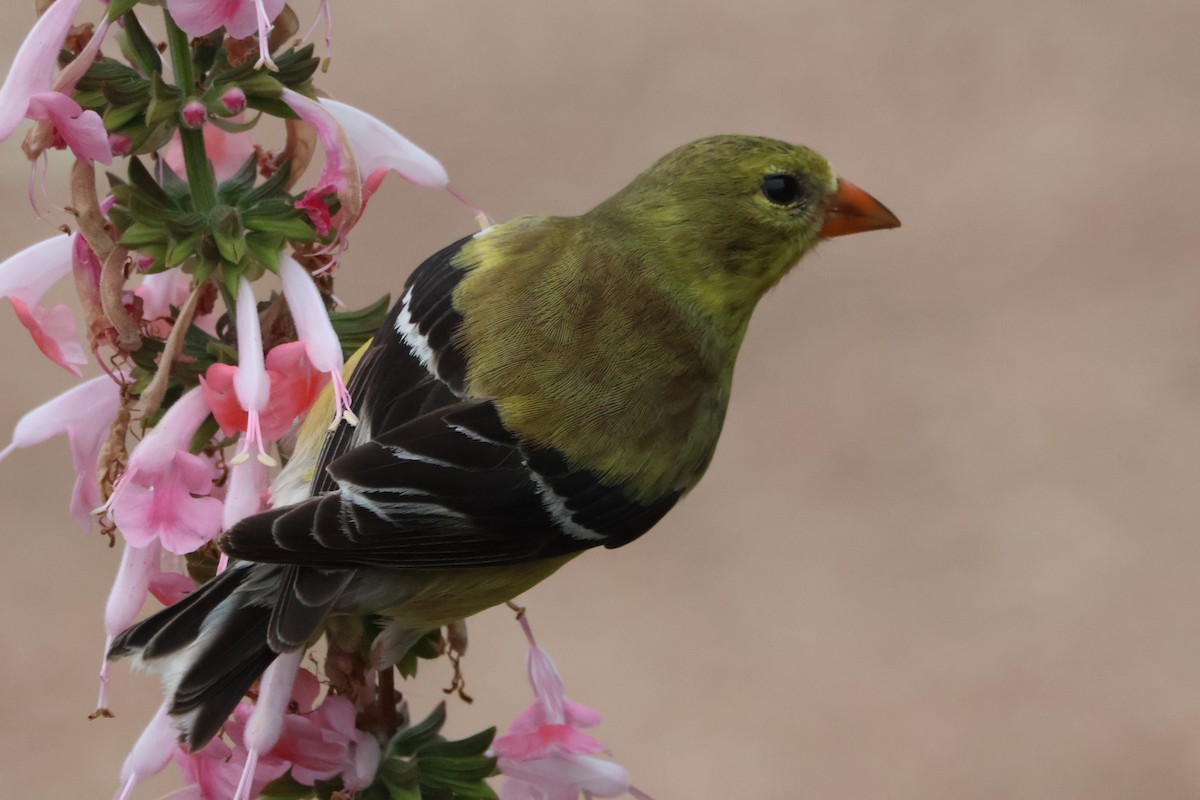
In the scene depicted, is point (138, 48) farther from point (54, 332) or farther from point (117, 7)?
point (54, 332)

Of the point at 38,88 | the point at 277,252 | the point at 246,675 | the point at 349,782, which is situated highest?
the point at 38,88

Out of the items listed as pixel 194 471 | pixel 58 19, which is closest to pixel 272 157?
pixel 58 19

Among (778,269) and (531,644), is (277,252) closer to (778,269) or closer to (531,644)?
(531,644)

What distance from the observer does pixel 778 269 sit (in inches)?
Answer: 81.9

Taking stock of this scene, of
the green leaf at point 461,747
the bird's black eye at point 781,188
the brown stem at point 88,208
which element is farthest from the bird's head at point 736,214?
the brown stem at point 88,208

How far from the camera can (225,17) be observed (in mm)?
1303

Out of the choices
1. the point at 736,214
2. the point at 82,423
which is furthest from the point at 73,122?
the point at 736,214

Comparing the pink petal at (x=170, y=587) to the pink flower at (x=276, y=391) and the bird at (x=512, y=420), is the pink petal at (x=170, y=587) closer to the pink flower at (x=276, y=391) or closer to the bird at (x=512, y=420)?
the bird at (x=512, y=420)

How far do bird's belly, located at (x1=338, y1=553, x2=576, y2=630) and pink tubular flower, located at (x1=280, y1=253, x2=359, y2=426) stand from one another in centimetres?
21

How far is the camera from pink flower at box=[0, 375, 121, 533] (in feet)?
5.00

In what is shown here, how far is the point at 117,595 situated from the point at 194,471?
0.54ft

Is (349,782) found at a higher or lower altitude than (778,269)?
lower

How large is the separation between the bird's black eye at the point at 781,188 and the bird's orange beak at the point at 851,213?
0.18ft

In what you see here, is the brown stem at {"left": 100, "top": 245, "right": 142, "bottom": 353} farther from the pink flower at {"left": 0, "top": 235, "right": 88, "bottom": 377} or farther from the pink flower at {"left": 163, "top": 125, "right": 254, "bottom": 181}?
the pink flower at {"left": 163, "top": 125, "right": 254, "bottom": 181}
